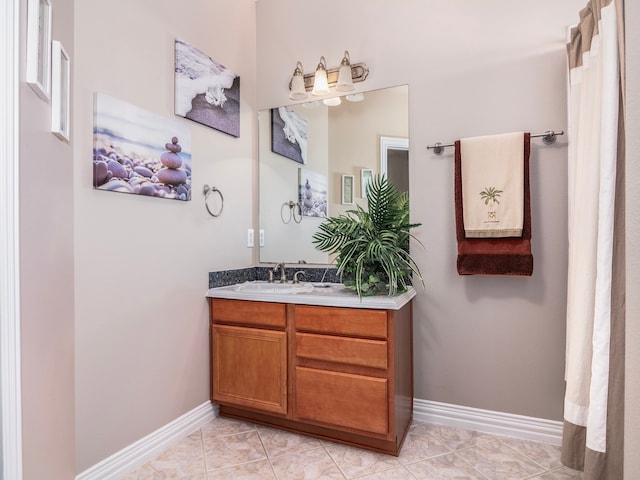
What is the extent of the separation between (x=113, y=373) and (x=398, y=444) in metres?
1.43

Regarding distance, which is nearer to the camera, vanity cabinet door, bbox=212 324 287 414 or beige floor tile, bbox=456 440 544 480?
beige floor tile, bbox=456 440 544 480

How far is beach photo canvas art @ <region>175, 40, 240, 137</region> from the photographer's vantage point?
2084 mm

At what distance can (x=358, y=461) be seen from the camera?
183 cm

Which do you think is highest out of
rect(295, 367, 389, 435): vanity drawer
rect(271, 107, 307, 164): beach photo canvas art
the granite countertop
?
rect(271, 107, 307, 164): beach photo canvas art

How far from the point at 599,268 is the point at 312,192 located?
172cm

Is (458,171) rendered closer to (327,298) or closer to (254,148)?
(327,298)

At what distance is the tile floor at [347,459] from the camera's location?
1.72 meters

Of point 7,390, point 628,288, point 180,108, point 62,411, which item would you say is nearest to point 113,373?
point 62,411

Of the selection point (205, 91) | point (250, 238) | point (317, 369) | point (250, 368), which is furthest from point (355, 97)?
point (250, 368)

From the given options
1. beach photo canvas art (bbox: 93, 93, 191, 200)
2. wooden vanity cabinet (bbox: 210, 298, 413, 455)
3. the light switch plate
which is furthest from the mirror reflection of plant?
beach photo canvas art (bbox: 93, 93, 191, 200)

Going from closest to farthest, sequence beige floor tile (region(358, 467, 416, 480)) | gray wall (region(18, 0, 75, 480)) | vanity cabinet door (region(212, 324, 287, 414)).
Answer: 1. gray wall (region(18, 0, 75, 480))
2. beige floor tile (region(358, 467, 416, 480))
3. vanity cabinet door (region(212, 324, 287, 414))

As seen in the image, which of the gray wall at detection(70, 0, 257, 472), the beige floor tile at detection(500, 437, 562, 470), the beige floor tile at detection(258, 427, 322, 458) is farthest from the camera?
the beige floor tile at detection(258, 427, 322, 458)

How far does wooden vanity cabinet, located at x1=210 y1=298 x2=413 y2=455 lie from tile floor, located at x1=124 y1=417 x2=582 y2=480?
3.6 inches

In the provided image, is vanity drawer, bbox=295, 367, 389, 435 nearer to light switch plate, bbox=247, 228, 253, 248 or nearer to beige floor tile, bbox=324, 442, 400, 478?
beige floor tile, bbox=324, 442, 400, 478
